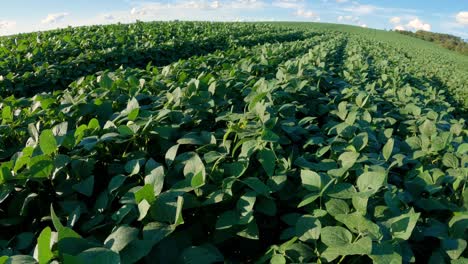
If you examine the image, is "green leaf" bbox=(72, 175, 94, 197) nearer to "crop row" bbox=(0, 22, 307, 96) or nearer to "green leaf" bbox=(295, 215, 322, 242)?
"green leaf" bbox=(295, 215, 322, 242)

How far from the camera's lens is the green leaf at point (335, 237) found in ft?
3.70

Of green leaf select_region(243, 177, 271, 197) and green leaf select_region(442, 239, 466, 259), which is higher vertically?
green leaf select_region(243, 177, 271, 197)

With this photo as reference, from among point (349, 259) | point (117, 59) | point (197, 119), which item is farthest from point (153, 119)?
point (117, 59)

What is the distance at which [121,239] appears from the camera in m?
0.99

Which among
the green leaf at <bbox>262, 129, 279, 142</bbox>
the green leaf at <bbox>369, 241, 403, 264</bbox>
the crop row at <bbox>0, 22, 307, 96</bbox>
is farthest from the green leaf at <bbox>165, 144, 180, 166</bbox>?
the crop row at <bbox>0, 22, 307, 96</bbox>

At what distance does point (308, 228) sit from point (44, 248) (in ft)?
2.79

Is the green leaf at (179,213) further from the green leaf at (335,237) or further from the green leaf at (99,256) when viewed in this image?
the green leaf at (335,237)

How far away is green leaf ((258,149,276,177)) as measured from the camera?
4.80ft

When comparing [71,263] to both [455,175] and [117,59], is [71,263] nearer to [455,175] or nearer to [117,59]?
[455,175]

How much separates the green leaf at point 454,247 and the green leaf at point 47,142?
156 cm

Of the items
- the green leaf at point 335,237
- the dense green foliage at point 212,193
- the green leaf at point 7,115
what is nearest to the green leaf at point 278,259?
the dense green foliage at point 212,193

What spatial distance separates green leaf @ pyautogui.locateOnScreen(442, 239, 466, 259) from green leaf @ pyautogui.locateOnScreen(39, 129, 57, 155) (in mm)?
1565

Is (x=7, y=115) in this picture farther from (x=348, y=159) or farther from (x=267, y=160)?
(x=348, y=159)

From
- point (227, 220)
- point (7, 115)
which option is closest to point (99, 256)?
point (227, 220)
